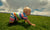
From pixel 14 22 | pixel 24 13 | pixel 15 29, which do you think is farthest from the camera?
pixel 14 22

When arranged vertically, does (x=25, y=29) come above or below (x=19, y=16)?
below

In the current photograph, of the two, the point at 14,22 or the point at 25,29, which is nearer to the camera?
the point at 25,29

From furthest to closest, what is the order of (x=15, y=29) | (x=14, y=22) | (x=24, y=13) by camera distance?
(x=14, y=22) < (x=24, y=13) < (x=15, y=29)

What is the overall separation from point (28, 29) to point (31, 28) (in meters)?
0.25

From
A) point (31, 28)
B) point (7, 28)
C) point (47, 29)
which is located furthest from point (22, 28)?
point (47, 29)

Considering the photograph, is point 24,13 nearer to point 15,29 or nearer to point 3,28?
point 15,29

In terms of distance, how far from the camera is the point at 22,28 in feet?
17.1

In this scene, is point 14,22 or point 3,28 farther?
point 14,22

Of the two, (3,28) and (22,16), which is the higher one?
(22,16)

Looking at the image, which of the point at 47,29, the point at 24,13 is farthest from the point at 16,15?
the point at 47,29

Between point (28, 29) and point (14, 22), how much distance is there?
1.28 metres

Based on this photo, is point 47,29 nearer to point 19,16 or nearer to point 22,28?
point 22,28

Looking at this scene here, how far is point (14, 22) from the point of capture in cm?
598

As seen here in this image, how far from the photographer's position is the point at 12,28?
5.13 metres
